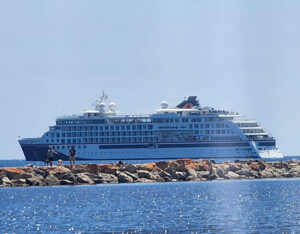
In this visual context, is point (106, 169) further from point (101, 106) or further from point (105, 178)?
point (101, 106)

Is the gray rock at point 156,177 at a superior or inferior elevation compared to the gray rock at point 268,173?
inferior

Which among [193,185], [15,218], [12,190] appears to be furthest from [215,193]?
→ [15,218]

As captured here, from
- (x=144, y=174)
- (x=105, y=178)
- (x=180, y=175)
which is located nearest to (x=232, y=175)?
(x=180, y=175)

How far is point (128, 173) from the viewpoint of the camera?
61812 millimetres

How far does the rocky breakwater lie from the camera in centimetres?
5862

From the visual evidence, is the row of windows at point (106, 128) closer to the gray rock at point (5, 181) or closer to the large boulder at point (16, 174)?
the large boulder at point (16, 174)

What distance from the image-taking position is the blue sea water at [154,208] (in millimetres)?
34656

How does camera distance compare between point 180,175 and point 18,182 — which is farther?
point 180,175

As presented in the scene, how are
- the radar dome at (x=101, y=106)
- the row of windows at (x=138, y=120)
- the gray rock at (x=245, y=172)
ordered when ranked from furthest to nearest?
the radar dome at (x=101, y=106)
the row of windows at (x=138, y=120)
the gray rock at (x=245, y=172)

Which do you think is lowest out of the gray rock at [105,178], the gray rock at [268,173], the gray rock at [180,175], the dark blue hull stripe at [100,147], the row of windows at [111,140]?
the gray rock at [105,178]

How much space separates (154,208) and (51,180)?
17199 mm

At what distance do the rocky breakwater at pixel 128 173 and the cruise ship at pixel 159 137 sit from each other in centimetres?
3751

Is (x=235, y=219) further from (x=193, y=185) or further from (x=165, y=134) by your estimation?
(x=165, y=134)

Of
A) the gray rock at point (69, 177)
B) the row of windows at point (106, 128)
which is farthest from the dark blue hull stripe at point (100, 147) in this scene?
the gray rock at point (69, 177)
